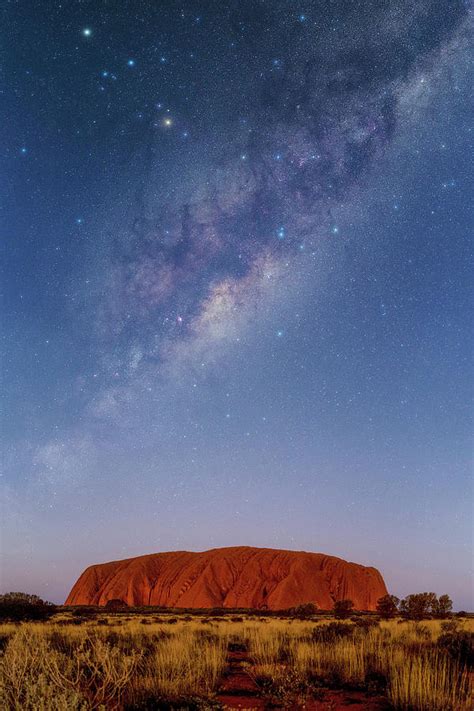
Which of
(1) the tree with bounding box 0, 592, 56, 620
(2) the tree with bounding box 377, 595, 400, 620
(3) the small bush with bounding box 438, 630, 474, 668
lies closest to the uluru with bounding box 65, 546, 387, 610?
(2) the tree with bounding box 377, 595, 400, 620

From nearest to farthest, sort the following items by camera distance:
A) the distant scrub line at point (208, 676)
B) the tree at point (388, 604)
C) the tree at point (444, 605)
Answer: the distant scrub line at point (208, 676)
the tree at point (444, 605)
the tree at point (388, 604)

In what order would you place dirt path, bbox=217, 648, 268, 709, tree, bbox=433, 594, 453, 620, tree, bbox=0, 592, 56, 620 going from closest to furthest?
1. dirt path, bbox=217, 648, 268, 709
2. tree, bbox=0, 592, 56, 620
3. tree, bbox=433, 594, 453, 620

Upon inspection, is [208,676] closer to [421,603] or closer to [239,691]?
[239,691]

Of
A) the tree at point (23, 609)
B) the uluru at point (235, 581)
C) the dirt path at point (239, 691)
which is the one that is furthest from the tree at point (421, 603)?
the dirt path at point (239, 691)

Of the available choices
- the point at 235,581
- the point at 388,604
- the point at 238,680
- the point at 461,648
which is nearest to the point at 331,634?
the point at 461,648

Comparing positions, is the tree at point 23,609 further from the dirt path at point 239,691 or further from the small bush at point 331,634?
the dirt path at point 239,691

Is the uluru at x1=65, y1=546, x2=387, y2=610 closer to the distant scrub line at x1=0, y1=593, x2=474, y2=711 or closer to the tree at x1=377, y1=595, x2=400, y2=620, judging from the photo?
the tree at x1=377, y1=595, x2=400, y2=620

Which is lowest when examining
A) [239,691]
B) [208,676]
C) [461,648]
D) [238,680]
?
[238,680]

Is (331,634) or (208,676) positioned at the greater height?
(208,676)

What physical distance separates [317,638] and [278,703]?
7.74 m

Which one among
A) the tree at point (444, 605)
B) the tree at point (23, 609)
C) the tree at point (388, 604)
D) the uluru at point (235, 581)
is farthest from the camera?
the uluru at point (235, 581)

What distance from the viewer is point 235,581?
85375 millimetres

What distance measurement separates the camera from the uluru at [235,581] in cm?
7994

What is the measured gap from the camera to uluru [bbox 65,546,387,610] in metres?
79.9
